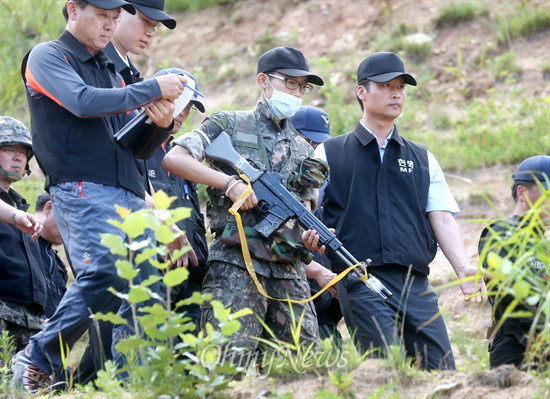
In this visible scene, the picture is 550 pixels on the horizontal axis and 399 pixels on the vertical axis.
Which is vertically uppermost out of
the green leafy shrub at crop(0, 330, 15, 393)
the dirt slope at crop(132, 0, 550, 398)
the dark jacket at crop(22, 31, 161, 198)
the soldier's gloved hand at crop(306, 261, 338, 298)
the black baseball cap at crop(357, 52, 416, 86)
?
the dirt slope at crop(132, 0, 550, 398)

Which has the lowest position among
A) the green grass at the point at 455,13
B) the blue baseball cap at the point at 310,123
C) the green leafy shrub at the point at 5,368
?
the green leafy shrub at the point at 5,368

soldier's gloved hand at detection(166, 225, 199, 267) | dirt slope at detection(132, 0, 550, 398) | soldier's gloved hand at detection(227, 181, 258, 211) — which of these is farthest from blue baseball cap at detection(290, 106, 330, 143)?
dirt slope at detection(132, 0, 550, 398)

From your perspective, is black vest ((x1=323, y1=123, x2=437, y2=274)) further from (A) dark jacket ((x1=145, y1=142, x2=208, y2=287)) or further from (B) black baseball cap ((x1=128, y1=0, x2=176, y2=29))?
(B) black baseball cap ((x1=128, y1=0, x2=176, y2=29))

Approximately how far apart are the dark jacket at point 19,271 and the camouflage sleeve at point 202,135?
4.64 ft

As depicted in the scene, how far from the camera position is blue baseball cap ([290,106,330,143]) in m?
6.49

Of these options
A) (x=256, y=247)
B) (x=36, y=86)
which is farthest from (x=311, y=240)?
(x=36, y=86)

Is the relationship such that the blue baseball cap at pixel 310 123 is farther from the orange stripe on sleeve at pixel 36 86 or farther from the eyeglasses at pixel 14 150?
the orange stripe on sleeve at pixel 36 86

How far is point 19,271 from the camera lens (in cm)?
577

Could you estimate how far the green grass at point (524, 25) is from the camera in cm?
1173

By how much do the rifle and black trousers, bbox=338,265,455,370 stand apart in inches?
7.8

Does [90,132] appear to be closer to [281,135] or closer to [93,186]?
[93,186]

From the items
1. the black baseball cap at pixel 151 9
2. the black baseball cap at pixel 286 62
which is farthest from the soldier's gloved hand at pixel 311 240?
the black baseball cap at pixel 151 9

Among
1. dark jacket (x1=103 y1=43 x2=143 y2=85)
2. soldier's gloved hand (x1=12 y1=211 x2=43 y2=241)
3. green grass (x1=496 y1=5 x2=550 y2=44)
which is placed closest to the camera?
soldier's gloved hand (x1=12 y1=211 x2=43 y2=241)

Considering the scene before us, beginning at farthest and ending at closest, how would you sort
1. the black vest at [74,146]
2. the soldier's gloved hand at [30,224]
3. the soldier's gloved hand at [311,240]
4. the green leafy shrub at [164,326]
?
1. the soldier's gloved hand at [311,240]
2. the soldier's gloved hand at [30,224]
3. the black vest at [74,146]
4. the green leafy shrub at [164,326]
